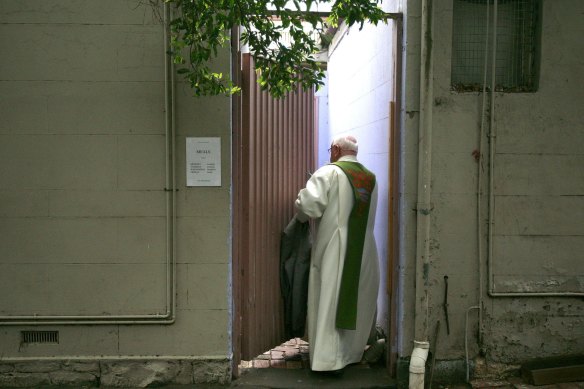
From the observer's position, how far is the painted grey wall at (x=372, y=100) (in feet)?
15.6

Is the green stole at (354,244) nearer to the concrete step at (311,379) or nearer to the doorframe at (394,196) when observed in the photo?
the doorframe at (394,196)

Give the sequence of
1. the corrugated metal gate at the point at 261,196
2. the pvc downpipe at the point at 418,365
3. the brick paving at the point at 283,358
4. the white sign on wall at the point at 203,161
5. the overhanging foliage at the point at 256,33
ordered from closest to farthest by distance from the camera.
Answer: the overhanging foliage at the point at 256,33
the pvc downpipe at the point at 418,365
the white sign on wall at the point at 203,161
the corrugated metal gate at the point at 261,196
the brick paving at the point at 283,358

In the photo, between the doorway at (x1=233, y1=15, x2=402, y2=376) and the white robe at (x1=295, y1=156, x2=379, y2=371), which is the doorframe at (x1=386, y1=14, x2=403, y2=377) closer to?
the doorway at (x1=233, y1=15, x2=402, y2=376)

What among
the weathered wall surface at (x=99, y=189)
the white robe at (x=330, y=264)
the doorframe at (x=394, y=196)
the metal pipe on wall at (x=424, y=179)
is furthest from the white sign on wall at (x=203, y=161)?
the metal pipe on wall at (x=424, y=179)

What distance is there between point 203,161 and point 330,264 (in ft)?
3.90

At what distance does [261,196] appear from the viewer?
15.7ft

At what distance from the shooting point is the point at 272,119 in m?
4.94

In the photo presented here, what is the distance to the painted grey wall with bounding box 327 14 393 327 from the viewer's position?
475cm

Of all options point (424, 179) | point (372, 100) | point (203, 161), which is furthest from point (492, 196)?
point (203, 161)

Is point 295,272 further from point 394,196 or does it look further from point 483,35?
point 483,35

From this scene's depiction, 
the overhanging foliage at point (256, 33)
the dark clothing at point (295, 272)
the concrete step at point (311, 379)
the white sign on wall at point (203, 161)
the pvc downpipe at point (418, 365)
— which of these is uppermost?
the overhanging foliage at point (256, 33)

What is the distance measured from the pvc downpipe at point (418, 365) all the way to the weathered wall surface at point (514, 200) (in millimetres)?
164

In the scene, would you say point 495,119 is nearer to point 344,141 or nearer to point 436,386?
point 344,141

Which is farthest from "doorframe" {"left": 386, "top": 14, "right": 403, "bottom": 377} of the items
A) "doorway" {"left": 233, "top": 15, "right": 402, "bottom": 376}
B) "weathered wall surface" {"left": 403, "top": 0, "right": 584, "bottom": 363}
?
"weathered wall surface" {"left": 403, "top": 0, "right": 584, "bottom": 363}
